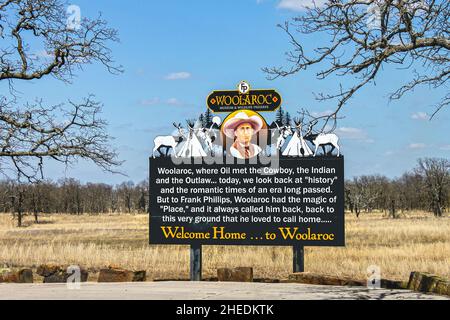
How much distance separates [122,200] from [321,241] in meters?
128

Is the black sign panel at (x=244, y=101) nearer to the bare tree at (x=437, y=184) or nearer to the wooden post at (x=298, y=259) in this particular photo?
the wooden post at (x=298, y=259)

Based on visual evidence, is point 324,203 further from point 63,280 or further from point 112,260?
point 112,260

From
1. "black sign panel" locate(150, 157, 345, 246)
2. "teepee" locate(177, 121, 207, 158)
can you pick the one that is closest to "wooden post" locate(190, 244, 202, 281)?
"black sign panel" locate(150, 157, 345, 246)

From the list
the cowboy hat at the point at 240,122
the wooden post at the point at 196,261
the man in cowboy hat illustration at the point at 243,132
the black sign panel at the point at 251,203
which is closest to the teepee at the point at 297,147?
the black sign panel at the point at 251,203

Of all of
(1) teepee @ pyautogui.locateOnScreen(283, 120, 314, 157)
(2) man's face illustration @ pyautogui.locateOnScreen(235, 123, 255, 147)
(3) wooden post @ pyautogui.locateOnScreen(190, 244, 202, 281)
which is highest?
(2) man's face illustration @ pyautogui.locateOnScreen(235, 123, 255, 147)

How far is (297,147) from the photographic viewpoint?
14242 millimetres

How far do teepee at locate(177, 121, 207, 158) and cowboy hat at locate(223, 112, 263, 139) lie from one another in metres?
0.72

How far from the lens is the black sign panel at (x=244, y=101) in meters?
14.8

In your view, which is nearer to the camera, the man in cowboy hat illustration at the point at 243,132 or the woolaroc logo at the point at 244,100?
the man in cowboy hat illustration at the point at 243,132

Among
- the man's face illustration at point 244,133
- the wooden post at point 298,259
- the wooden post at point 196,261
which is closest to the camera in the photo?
the wooden post at point 298,259

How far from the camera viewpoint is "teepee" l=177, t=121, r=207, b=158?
14594mm

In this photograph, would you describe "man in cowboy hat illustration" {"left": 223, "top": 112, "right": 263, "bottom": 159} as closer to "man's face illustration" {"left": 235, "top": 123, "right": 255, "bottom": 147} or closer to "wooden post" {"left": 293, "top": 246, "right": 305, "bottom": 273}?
"man's face illustration" {"left": 235, "top": 123, "right": 255, "bottom": 147}
